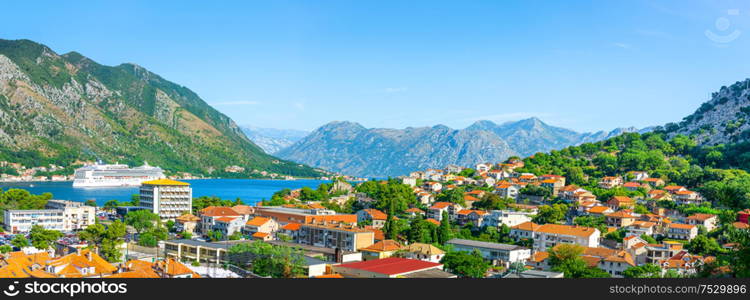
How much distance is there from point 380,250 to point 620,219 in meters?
14.4

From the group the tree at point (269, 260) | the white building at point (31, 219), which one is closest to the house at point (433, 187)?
the white building at point (31, 219)

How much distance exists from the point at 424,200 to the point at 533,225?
14655mm

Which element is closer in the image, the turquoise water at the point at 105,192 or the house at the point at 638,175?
the house at the point at 638,175

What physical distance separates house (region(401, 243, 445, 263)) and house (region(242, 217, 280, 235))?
9.83m

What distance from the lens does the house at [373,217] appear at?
37.9 meters

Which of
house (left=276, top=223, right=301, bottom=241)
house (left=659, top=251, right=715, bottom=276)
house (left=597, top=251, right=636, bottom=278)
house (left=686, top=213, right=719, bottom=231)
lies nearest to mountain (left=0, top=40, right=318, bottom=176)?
house (left=276, top=223, right=301, bottom=241)

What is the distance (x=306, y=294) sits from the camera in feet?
24.2

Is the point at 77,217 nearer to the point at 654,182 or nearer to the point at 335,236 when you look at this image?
the point at 335,236

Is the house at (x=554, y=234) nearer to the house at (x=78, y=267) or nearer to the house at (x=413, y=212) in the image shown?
the house at (x=413, y=212)

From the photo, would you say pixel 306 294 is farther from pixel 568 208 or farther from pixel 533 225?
pixel 568 208

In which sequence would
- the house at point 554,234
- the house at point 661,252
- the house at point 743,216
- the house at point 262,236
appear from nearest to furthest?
1. the house at point 661,252
2. the house at point 554,234
3. the house at point 743,216
4. the house at point 262,236

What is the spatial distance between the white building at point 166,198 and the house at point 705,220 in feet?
101

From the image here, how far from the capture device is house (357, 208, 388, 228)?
1492 inches

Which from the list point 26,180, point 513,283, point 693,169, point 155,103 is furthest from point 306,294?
point 155,103
